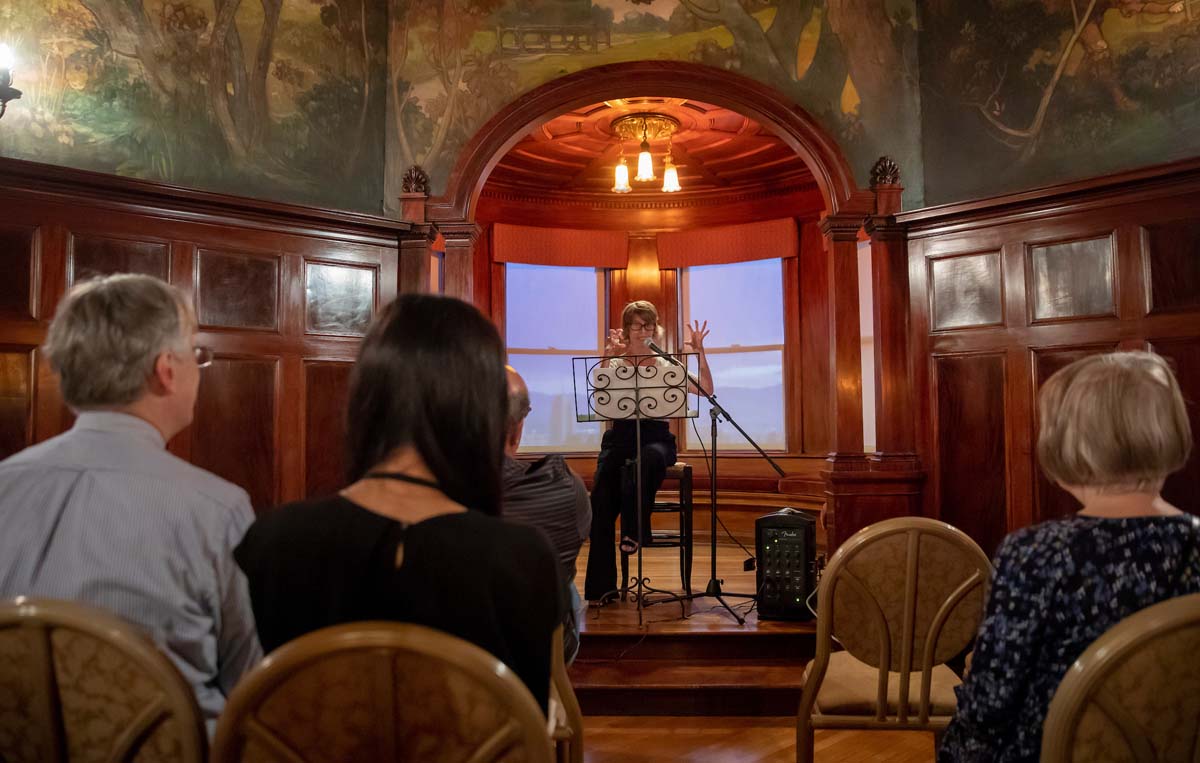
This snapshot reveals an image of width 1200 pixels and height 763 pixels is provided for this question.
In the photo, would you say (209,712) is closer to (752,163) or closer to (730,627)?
(730,627)

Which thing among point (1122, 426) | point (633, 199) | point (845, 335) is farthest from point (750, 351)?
point (1122, 426)

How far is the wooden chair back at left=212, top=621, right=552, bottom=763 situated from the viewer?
3.05ft

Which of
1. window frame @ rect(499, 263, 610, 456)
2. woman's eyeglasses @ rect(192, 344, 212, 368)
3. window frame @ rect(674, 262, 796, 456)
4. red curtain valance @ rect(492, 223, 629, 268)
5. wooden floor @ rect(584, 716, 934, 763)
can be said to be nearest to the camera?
woman's eyeglasses @ rect(192, 344, 212, 368)

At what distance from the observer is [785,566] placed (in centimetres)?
454

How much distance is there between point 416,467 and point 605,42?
4622 millimetres

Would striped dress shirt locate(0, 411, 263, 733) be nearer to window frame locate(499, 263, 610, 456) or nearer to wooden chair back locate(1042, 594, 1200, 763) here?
wooden chair back locate(1042, 594, 1200, 763)

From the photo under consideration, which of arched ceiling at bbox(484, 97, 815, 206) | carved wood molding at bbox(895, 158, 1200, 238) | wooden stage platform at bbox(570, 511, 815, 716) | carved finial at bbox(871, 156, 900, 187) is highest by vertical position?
arched ceiling at bbox(484, 97, 815, 206)

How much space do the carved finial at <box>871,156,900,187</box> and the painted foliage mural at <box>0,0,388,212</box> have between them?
116 inches

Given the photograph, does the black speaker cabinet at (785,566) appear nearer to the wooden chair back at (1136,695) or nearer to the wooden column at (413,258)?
the wooden column at (413,258)

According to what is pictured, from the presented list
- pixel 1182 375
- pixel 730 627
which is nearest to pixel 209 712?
pixel 730 627

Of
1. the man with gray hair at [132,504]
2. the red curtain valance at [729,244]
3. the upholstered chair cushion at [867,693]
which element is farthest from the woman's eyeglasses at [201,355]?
the red curtain valance at [729,244]

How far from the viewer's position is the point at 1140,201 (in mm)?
4242

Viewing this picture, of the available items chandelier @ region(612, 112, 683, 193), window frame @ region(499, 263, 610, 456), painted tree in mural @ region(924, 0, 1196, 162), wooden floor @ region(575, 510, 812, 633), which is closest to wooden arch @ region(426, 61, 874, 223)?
painted tree in mural @ region(924, 0, 1196, 162)

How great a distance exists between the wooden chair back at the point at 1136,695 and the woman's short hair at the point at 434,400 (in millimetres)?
812
